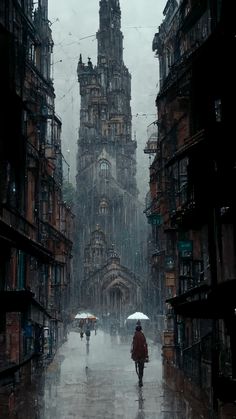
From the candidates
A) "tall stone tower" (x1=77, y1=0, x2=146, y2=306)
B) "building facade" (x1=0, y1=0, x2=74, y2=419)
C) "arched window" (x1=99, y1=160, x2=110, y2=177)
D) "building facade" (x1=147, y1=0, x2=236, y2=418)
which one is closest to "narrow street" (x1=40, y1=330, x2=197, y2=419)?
"building facade" (x1=0, y1=0, x2=74, y2=419)

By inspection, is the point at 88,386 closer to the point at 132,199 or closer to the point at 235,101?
the point at 235,101

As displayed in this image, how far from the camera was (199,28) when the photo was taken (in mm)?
22609

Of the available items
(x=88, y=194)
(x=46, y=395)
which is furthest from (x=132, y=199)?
(x=46, y=395)

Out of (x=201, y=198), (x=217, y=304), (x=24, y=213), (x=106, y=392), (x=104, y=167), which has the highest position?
(x=104, y=167)

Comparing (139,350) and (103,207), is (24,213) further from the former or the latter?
(103,207)

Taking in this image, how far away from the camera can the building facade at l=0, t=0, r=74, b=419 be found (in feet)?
39.6

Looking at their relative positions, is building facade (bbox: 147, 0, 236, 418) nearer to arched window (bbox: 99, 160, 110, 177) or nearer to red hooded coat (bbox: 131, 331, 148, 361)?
red hooded coat (bbox: 131, 331, 148, 361)

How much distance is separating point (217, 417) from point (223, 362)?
153cm

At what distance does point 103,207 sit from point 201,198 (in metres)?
73.0

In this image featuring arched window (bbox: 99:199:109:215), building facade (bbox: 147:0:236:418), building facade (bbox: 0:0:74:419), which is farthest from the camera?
arched window (bbox: 99:199:109:215)

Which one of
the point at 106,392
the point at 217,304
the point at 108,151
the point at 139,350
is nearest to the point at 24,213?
the point at 139,350

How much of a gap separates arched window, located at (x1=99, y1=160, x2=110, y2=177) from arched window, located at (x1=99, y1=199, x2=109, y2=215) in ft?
16.5

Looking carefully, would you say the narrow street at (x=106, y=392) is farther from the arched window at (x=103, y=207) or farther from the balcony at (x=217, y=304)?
the arched window at (x=103, y=207)

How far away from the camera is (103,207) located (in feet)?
274
